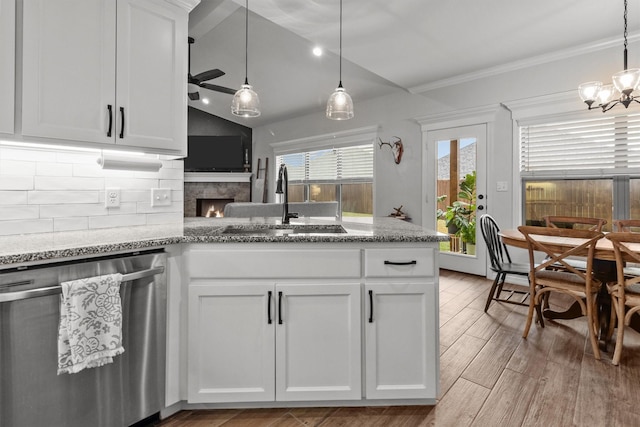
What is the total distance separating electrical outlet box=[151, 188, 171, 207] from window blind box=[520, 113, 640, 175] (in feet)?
13.0

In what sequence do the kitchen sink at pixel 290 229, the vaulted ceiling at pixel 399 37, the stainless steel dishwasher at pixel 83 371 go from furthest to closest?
the vaulted ceiling at pixel 399 37
the kitchen sink at pixel 290 229
the stainless steel dishwasher at pixel 83 371

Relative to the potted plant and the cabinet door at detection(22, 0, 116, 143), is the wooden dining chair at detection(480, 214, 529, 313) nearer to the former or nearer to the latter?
the potted plant

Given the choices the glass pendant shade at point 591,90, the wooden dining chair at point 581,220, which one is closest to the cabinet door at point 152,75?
the glass pendant shade at point 591,90

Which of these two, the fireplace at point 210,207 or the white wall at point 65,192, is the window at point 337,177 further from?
the white wall at point 65,192

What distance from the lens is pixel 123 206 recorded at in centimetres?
202

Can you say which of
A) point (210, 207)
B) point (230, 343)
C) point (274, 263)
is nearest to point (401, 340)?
point (274, 263)

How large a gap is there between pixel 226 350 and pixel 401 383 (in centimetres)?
86

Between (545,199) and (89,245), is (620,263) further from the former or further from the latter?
(89,245)

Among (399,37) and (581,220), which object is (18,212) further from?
(581,220)

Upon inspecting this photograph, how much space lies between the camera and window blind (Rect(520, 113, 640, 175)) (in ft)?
11.3

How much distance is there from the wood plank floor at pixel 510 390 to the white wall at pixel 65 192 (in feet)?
3.75

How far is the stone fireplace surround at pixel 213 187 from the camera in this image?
25.1 feet

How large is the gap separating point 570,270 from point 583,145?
2.08 meters

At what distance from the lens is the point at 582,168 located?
3717 millimetres
